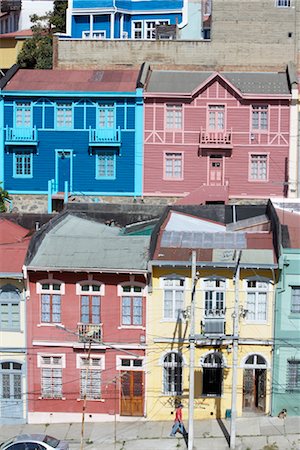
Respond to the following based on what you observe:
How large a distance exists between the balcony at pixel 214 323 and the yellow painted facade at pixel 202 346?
0.83 feet

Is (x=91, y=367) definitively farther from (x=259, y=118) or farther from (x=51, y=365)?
(x=259, y=118)

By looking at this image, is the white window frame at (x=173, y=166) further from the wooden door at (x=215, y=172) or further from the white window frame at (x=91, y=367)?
the white window frame at (x=91, y=367)

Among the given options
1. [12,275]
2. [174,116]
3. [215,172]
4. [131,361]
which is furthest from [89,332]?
[174,116]

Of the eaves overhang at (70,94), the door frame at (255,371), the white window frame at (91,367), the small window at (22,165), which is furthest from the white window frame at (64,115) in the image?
the door frame at (255,371)

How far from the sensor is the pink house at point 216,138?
5184 centimetres

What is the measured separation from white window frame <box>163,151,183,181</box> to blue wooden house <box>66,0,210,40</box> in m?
14.1

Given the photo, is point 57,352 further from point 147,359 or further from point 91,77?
point 91,77

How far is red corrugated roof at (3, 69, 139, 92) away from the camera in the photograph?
5241cm

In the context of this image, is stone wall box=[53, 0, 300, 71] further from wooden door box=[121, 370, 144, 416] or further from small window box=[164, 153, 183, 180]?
wooden door box=[121, 370, 144, 416]

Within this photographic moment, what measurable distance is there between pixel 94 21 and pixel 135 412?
36703 mm

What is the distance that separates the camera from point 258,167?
173 ft

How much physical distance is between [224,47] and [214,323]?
2877 centimetres

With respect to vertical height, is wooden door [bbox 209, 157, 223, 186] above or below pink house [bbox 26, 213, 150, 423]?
above

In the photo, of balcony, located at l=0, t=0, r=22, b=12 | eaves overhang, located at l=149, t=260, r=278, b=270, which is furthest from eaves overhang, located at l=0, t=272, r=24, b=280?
balcony, located at l=0, t=0, r=22, b=12
